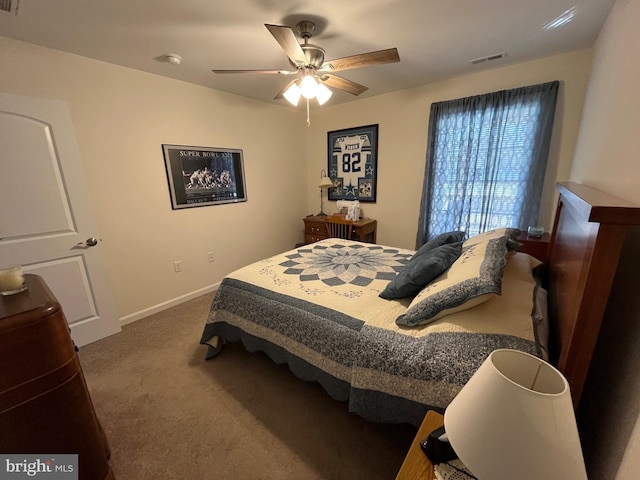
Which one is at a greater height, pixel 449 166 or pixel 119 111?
pixel 119 111

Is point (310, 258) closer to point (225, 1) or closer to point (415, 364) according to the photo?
point (415, 364)

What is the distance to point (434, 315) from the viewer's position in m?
1.20

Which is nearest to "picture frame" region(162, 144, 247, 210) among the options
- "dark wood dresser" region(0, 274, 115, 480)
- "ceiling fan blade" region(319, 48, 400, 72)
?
"ceiling fan blade" region(319, 48, 400, 72)

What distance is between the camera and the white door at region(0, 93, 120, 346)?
1819mm

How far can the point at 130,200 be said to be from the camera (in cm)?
249

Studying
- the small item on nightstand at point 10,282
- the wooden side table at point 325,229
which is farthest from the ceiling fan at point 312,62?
the wooden side table at point 325,229

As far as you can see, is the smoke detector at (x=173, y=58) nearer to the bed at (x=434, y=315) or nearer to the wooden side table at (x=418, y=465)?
the bed at (x=434, y=315)

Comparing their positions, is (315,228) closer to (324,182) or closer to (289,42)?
(324,182)

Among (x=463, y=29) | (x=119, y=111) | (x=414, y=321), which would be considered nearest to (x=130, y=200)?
(x=119, y=111)

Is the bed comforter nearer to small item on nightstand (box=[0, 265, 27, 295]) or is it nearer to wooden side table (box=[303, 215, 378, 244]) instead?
Answer: small item on nightstand (box=[0, 265, 27, 295])

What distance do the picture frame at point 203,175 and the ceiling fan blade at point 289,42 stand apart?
1.69 m

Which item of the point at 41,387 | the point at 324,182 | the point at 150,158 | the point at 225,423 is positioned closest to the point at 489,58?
the point at 324,182

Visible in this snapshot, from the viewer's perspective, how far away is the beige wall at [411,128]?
233 centimetres

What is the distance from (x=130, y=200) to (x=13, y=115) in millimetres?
907
